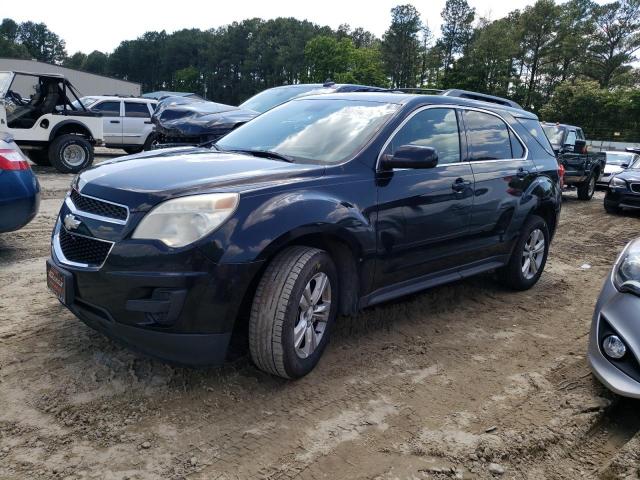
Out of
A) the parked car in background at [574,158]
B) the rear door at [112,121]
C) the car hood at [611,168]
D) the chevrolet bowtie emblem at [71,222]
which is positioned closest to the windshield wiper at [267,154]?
the chevrolet bowtie emblem at [71,222]

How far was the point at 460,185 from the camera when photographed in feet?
13.3

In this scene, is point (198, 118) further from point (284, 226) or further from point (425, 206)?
point (284, 226)

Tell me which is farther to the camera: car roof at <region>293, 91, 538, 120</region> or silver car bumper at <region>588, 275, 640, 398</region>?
car roof at <region>293, 91, 538, 120</region>

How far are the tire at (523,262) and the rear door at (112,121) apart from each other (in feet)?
43.3

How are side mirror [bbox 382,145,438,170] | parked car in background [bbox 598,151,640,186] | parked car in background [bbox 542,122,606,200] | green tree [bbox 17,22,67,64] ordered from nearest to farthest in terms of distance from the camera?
1. side mirror [bbox 382,145,438,170]
2. parked car in background [bbox 542,122,606,200]
3. parked car in background [bbox 598,151,640,186]
4. green tree [bbox 17,22,67,64]

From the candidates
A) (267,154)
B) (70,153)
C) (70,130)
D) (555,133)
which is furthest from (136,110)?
(267,154)

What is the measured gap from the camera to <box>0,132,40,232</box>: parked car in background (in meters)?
4.85

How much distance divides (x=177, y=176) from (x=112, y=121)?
1382 centimetres

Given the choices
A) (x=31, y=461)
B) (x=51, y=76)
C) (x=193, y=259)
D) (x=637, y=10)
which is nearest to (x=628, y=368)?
(x=193, y=259)

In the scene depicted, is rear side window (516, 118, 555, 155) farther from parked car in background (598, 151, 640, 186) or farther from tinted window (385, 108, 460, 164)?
parked car in background (598, 151, 640, 186)

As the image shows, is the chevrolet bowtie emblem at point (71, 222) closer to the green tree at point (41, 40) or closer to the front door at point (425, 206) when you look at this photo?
the front door at point (425, 206)

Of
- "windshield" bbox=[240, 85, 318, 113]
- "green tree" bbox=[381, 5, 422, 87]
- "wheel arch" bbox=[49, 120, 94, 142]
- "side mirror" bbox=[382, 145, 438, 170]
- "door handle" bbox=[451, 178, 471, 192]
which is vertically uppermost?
"green tree" bbox=[381, 5, 422, 87]

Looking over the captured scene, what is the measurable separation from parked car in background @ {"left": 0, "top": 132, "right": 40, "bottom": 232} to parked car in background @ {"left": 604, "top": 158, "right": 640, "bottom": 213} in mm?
10985

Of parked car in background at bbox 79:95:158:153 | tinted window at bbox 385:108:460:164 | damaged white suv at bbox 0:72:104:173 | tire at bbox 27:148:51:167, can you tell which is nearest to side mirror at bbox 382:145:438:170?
tinted window at bbox 385:108:460:164
